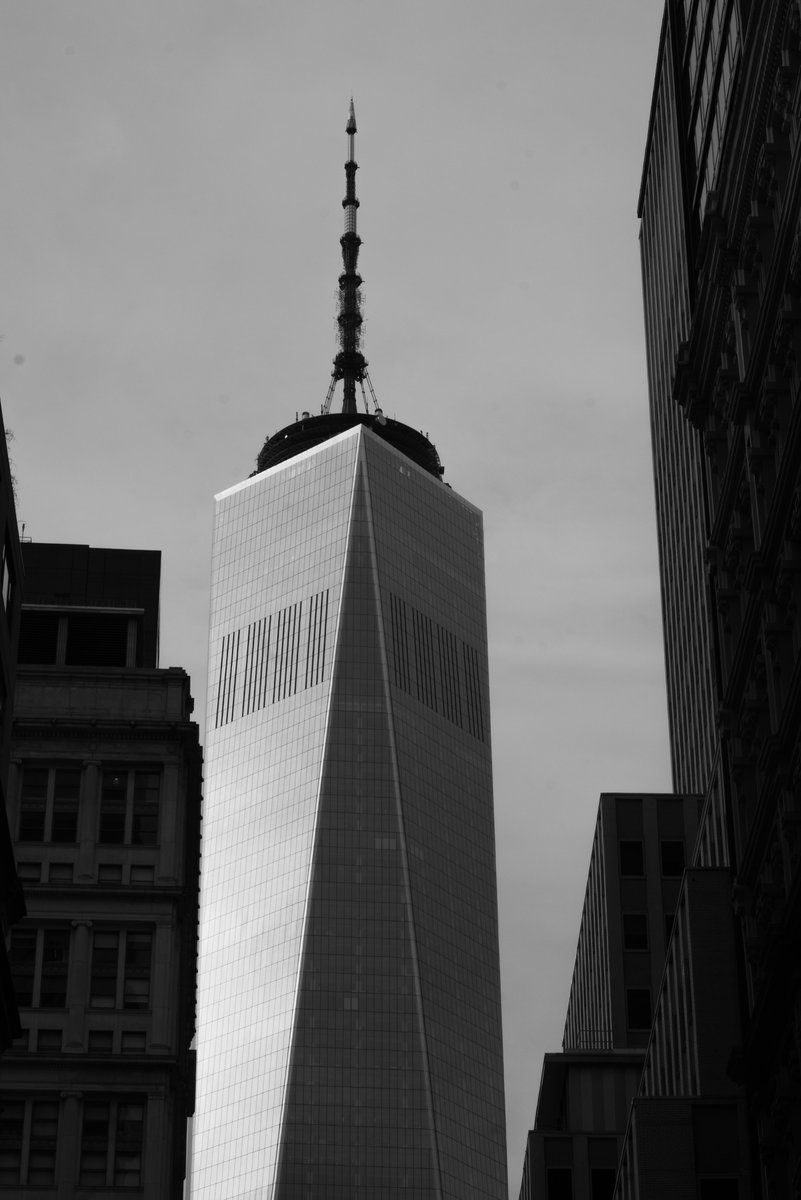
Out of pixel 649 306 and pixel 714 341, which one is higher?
pixel 649 306

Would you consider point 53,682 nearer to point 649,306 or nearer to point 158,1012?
point 158,1012

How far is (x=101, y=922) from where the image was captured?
92375 mm

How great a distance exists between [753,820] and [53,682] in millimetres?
46467

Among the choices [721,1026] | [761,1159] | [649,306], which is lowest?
[761,1159]

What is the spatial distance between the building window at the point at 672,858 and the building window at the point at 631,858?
123 cm

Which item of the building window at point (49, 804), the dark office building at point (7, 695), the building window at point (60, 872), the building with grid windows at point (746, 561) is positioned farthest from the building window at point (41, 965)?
the building with grid windows at point (746, 561)

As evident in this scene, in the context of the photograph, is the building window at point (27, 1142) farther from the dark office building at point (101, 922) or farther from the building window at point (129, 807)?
the building window at point (129, 807)

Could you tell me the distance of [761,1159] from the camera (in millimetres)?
56438

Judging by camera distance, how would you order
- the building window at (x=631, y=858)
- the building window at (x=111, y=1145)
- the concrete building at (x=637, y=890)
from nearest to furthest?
the building window at (x=111, y=1145) → the concrete building at (x=637, y=890) → the building window at (x=631, y=858)

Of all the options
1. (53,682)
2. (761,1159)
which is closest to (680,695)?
(53,682)

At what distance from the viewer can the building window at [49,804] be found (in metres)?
94.7

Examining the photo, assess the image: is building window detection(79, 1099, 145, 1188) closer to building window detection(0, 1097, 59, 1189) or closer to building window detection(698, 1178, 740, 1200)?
building window detection(0, 1097, 59, 1189)

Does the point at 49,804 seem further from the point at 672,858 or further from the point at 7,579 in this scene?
the point at 672,858

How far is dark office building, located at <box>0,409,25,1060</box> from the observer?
209 feet
